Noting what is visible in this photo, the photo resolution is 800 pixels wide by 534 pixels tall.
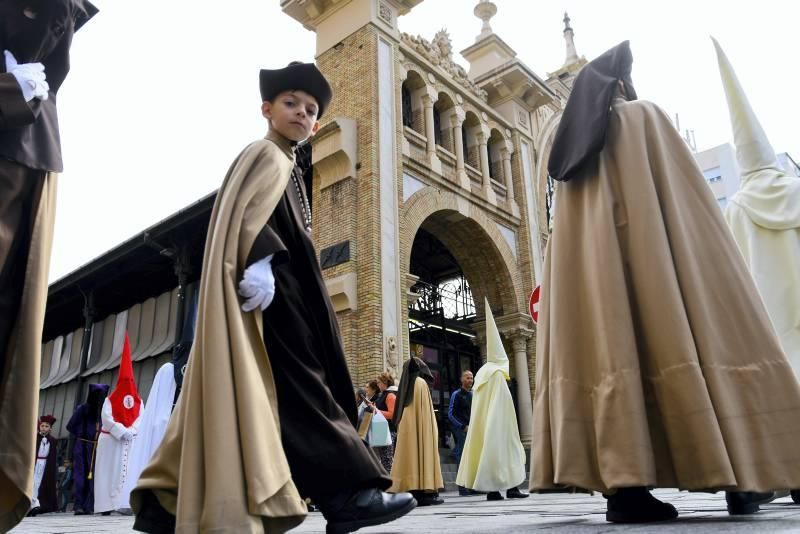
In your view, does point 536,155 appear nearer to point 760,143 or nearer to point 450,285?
point 450,285

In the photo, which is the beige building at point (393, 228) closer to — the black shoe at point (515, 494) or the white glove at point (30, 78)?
the black shoe at point (515, 494)

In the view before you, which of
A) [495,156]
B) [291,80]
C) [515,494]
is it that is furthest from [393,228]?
[291,80]

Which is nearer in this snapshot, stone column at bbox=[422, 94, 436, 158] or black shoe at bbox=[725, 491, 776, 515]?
black shoe at bbox=[725, 491, 776, 515]

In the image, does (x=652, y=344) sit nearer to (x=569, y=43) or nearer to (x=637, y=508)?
(x=637, y=508)

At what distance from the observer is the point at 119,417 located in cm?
877

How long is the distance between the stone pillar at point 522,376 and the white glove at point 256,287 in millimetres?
13691

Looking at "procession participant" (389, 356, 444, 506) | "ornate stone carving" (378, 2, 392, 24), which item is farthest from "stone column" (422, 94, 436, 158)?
"procession participant" (389, 356, 444, 506)

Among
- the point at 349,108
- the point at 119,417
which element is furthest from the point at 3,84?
the point at 349,108

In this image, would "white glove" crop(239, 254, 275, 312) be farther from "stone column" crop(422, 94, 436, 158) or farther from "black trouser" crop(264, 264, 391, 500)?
"stone column" crop(422, 94, 436, 158)

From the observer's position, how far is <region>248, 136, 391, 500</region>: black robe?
2.19 metres

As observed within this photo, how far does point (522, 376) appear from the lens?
1577 centimetres

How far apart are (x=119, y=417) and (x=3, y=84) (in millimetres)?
7475

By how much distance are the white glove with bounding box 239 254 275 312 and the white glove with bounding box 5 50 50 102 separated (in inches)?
40.9

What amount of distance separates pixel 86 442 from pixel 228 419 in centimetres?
885
